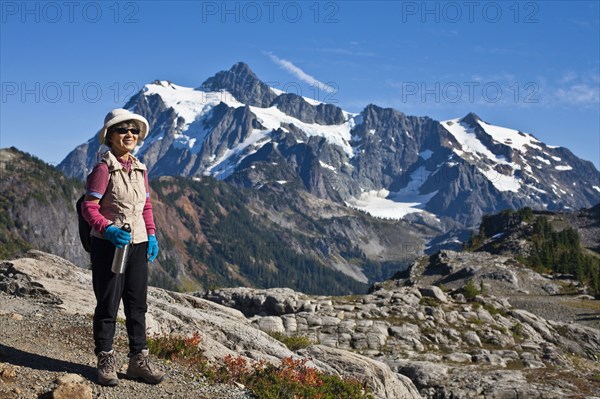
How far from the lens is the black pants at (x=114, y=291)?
10602 mm

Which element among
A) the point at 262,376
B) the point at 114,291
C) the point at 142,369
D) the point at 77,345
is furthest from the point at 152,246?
the point at 262,376

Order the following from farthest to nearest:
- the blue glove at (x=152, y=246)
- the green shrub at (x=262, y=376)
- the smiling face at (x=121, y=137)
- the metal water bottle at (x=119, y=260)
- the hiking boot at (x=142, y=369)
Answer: the green shrub at (x=262, y=376), the blue glove at (x=152, y=246), the hiking boot at (x=142, y=369), the smiling face at (x=121, y=137), the metal water bottle at (x=119, y=260)

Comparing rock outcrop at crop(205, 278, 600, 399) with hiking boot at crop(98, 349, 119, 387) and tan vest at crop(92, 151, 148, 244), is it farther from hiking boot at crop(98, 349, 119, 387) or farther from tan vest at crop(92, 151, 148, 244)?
tan vest at crop(92, 151, 148, 244)

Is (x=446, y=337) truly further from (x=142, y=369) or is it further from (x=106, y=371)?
(x=106, y=371)

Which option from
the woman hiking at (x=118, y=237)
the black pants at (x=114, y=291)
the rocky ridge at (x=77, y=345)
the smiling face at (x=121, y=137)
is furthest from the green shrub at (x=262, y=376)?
the smiling face at (x=121, y=137)

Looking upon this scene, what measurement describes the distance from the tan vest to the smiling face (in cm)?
20

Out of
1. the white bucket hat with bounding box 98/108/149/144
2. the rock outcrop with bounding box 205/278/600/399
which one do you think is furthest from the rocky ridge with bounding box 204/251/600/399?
the white bucket hat with bounding box 98/108/149/144

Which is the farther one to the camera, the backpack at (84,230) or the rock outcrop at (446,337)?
the rock outcrop at (446,337)

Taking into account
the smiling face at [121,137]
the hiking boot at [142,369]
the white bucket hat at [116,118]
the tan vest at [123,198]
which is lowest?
the hiking boot at [142,369]

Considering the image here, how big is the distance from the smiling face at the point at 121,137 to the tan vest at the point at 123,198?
0.20 m

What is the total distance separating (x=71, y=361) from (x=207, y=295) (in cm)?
3820

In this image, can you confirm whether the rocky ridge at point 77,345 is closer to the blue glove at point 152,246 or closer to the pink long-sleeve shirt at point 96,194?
the blue glove at point 152,246

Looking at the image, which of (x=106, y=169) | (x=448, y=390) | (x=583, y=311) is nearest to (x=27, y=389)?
(x=106, y=169)

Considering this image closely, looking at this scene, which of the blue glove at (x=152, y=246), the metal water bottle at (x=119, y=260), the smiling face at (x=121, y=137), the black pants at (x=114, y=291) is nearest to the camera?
the metal water bottle at (x=119, y=260)
